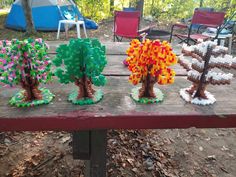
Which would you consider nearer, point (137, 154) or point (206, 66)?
point (206, 66)

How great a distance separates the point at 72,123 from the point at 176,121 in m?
0.55

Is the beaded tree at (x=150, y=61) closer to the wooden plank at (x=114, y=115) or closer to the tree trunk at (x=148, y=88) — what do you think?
the tree trunk at (x=148, y=88)

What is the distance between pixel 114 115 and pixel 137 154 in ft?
5.03

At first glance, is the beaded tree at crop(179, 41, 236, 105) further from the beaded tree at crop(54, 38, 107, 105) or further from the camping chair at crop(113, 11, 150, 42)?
the camping chair at crop(113, 11, 150, 42)

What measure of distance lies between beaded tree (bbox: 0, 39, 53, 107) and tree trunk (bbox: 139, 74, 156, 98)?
541 mm

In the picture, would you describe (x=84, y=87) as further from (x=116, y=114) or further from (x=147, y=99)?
(x=147, y=99)

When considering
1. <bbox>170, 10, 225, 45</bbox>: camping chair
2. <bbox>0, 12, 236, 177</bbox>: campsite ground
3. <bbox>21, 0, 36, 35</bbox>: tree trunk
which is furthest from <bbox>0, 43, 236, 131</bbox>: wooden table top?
<bbox>21, 0, 36, 35</bbox>: tree trunk

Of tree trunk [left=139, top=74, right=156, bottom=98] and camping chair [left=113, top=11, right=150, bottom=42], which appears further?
camping chair [left=113, top=11, right=150, bottom=42]

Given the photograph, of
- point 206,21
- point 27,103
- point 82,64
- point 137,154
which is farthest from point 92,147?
point 206,21

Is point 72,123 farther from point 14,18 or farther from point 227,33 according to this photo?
point 14,18

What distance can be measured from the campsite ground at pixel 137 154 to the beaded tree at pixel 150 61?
1.35m

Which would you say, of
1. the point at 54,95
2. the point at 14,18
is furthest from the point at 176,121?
the point at 14,18

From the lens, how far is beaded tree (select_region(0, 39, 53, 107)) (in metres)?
1.26

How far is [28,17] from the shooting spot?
291 inches
